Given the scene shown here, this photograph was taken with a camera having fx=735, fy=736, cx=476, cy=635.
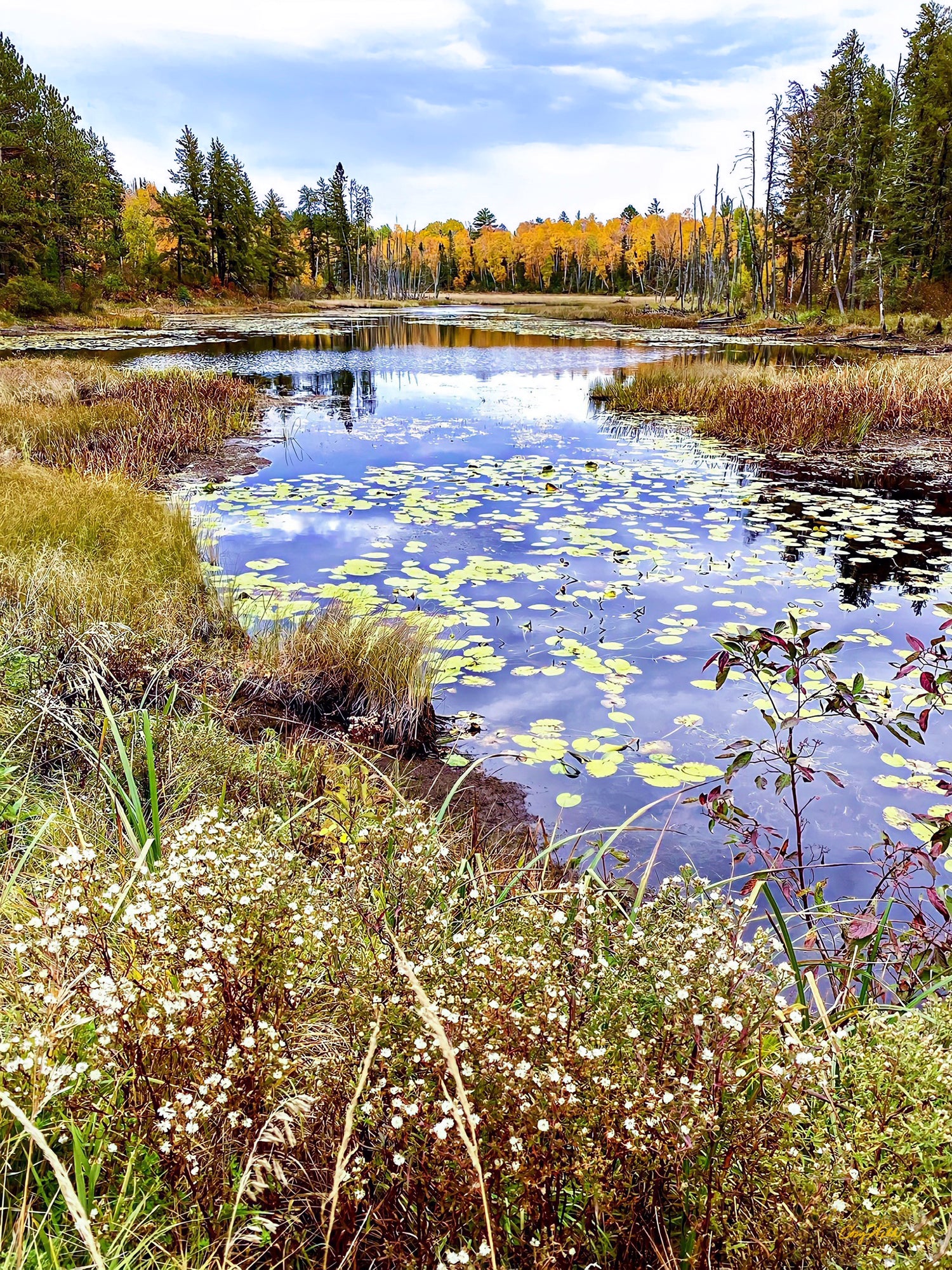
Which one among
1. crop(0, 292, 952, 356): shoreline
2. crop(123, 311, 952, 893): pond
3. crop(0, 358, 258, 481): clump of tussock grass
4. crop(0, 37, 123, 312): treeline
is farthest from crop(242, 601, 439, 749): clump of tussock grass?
crop(0, 37, 123, 312): treeline

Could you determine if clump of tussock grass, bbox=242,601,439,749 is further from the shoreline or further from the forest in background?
the forest in background

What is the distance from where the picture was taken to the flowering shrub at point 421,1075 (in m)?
1.22

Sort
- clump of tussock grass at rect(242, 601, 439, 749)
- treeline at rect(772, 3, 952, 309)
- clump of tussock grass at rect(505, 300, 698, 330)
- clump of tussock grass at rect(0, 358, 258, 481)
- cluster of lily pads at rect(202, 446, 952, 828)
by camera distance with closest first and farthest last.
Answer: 1. clump of tussock grass at rect(242, 601, 439, 749)
2. cluster of lily pads at rect(202, 446, 952, 828)
3. clump of tussock grass at rect(0, 358, 258, 481)
4. treeline at rect(772, 3, 952, 309)
5. clump of tussock grass at rect(505, 300, 698, 330)

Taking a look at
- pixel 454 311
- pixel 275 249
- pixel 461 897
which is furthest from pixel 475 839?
pixel 454 311

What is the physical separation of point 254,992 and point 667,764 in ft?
10.1

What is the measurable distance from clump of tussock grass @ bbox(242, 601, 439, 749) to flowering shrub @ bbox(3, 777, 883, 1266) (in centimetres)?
284

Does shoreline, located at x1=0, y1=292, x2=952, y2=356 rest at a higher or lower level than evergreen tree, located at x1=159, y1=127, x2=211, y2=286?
lower

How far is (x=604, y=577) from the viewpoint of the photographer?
6.93 metres

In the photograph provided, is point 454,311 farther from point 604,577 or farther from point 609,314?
point 604,577

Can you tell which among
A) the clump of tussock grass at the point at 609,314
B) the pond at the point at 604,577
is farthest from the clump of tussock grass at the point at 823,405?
the clump of tussock grass at the point at 609,314

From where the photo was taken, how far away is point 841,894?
3.29 m

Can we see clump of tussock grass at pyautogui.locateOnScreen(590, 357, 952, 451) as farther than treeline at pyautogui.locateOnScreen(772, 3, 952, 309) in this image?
No

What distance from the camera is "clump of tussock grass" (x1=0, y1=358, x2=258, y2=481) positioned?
10125mm

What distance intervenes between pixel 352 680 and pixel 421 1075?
353cm
